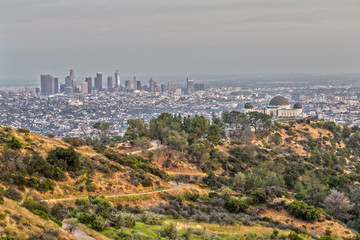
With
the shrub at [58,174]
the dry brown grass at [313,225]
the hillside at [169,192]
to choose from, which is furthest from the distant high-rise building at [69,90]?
the dry brown grass at [313,225]

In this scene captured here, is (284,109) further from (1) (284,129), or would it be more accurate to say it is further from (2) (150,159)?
(2) (150,159)

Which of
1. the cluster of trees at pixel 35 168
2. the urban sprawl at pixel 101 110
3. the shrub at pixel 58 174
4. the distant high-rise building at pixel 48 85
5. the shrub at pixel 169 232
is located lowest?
the urban sprawl at pixel 101 110

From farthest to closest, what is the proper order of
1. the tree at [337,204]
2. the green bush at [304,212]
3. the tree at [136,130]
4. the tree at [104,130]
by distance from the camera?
1. the tree at [104,130]
2. the tree at [136,130]
3. the tree at [337,204]
4. the green bush at [304,212]

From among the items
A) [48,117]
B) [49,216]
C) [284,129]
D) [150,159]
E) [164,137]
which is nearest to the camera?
[49,216]

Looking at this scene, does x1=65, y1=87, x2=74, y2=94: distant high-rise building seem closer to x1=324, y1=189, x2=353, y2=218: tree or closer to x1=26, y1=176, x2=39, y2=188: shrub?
x1=324, y1=189, x2=353, y2=218: tree

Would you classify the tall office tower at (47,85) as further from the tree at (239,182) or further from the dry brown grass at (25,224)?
the dry brown grass at (25,224)

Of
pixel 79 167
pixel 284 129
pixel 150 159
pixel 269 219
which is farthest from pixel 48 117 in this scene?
pixel 269 219

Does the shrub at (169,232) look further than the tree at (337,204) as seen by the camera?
No
